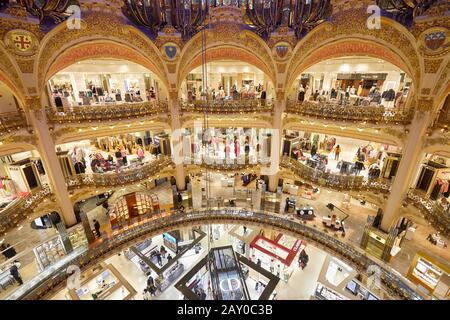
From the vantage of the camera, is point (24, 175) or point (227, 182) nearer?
point (24, 175)

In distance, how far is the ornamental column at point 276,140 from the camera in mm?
13766

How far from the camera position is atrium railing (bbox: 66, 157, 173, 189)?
12484 mm

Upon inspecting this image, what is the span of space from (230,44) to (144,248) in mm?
14108

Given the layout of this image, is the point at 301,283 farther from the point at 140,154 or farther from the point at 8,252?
the point at 8,252

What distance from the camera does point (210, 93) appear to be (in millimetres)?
16156

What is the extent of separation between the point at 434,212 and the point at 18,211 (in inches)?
717

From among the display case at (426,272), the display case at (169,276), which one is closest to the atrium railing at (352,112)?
the display case at (426,272)

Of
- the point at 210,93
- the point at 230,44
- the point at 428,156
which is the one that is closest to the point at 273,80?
the point at 230,44

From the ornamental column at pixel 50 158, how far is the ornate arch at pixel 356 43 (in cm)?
1302

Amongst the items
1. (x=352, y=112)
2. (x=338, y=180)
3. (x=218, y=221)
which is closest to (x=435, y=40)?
(x=352, y=112)

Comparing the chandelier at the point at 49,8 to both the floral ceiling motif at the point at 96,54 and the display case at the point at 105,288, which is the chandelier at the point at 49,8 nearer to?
the floral ceiling motif at the point at 96,54

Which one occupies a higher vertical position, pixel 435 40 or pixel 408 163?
pixel 435 40

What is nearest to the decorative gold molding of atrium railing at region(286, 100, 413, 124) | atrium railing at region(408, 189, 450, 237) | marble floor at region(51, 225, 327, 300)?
atrium railing at region(286, 100, 413, 124)

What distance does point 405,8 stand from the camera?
9.40 meters
